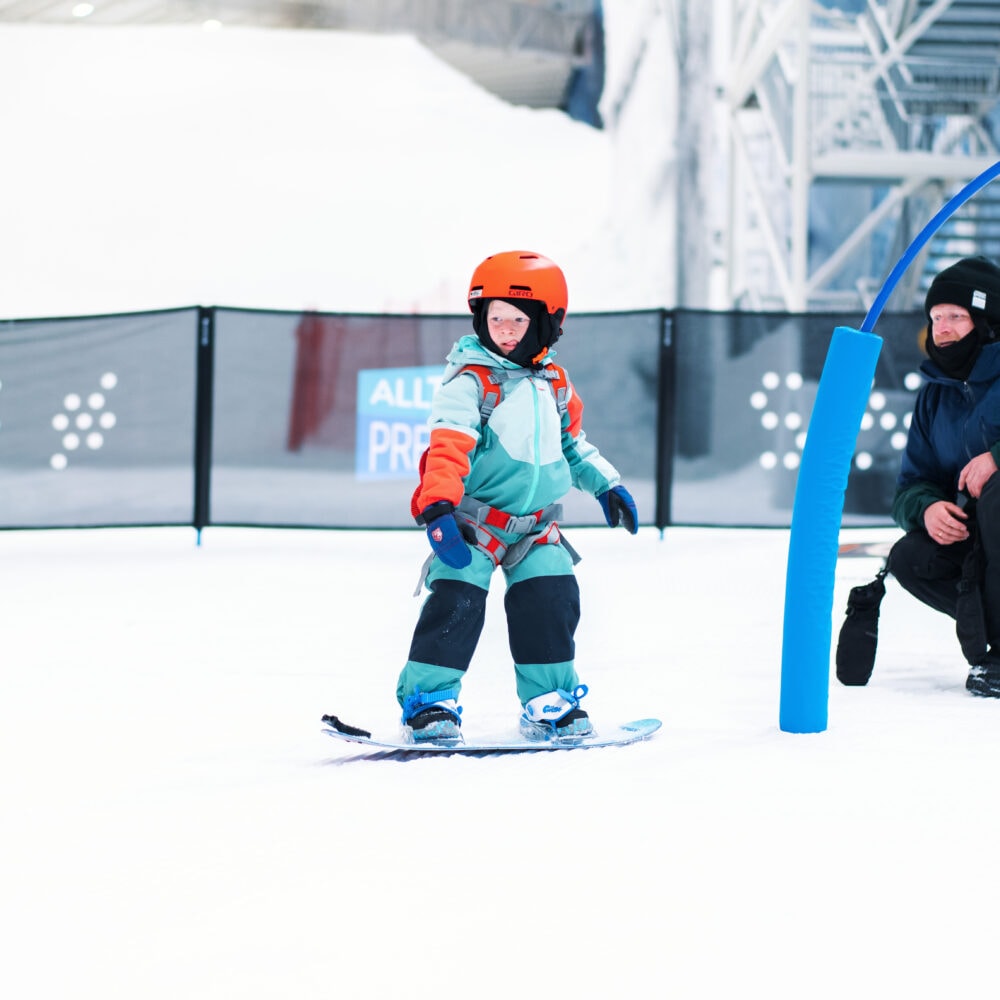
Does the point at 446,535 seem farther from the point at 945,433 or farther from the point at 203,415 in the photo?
the point at 203,415

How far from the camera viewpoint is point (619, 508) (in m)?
3.81

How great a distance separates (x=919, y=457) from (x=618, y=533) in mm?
5353

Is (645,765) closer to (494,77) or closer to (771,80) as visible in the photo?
(771,80)

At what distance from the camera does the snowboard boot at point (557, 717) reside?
364 cm

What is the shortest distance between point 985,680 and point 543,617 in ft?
5.51

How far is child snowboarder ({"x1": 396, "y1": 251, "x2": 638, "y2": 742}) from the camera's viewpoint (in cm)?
357

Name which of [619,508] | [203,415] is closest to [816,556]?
[619,508]

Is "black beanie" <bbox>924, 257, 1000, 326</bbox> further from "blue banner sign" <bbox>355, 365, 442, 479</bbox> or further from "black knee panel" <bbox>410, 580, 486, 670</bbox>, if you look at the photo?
"blue banner sign" <bbox>355, 365, 442, 479</bbox>

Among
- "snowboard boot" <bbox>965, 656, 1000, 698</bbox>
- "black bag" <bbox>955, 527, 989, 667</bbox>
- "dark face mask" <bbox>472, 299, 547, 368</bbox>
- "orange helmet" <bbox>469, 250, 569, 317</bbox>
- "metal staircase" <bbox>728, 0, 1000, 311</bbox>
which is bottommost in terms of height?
"snowboard boot" <bbox>965, 656, 1000, 698</bbox>

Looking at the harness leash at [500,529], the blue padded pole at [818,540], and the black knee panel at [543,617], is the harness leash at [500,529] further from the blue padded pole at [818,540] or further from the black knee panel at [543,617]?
the blue padded pole at [818,540]

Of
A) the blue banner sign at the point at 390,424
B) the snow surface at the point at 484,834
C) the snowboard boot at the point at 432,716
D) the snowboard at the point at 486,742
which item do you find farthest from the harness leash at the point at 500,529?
the blue banner sign at the point at 390,424

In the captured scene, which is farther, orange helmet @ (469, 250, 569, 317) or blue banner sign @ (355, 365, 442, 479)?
blue banner sign @ (355, 365, 442, 479)

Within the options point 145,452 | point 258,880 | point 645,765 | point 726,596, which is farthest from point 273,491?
point 258,880

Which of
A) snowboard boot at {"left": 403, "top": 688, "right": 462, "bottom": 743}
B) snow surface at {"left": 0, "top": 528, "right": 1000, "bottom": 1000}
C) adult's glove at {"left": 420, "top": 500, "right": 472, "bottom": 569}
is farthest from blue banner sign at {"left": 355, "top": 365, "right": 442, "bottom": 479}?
adult's glove at {"left": 420, "top": 500, "right": 472, "bottom": 569}
